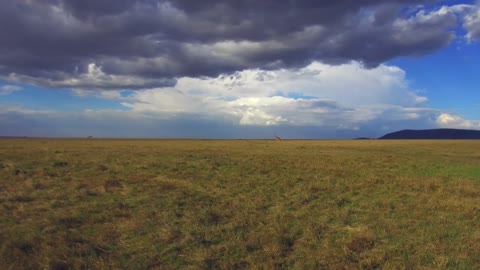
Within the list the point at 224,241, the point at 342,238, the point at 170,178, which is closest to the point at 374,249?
the point at 342,238

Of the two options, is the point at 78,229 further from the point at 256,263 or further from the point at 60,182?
the point at 60,182

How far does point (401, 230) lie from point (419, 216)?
91.5 inches

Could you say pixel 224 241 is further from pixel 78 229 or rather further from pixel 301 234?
pixel 78 229

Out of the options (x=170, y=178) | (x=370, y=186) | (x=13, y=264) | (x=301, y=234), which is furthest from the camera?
(x=170, y=178)

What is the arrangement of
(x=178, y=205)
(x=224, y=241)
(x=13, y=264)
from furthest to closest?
(x=178, y=205)
(x=224, y=241)
(x=13, y=264)

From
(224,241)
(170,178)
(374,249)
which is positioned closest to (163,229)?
(224,241)

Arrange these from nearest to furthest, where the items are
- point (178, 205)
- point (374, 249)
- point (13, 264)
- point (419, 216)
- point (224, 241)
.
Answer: point (13, 264) → point (374, 249) → point (224, 241) → point (419, 216) → point (178, 205)

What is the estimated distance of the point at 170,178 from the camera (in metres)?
23.3

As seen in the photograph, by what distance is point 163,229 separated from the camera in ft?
38.4

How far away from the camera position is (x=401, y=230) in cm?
1189

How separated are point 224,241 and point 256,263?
6.42 ft

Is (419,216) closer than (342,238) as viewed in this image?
No

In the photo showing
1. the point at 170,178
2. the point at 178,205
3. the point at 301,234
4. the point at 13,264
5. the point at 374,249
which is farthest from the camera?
the point at 170,178

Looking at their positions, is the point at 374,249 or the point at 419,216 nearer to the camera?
the point at 374,249
